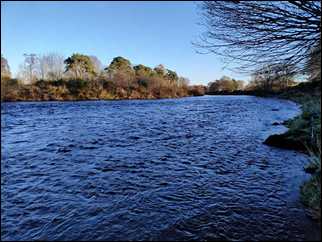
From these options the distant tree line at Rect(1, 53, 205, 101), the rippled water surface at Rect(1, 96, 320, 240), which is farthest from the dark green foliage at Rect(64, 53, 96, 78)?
the rippled water surface at Rect(1, 96, 320, 240)

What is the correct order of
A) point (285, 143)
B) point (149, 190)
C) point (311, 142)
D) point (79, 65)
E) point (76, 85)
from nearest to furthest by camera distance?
point (149, 190) → point (311, 142) → point (285, 143) → point (76, 85) → point (79, 65)

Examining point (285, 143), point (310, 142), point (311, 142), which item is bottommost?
point (285, 143)

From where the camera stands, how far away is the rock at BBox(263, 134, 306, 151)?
30.1 feet

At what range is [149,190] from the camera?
219 inches

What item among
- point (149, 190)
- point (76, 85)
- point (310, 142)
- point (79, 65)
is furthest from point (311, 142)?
point (79, 65)

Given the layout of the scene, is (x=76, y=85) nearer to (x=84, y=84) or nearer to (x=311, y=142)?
(x=84, y=84)

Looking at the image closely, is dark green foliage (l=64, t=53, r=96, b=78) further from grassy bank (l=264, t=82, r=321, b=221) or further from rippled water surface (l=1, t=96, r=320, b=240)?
grassy bank (l=264, t=82, r=321, b=221)

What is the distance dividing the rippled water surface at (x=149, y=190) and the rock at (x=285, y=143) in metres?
0.43

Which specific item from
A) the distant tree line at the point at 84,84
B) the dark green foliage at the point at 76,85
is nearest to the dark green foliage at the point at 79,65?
the distant tree line at the point at 84,84

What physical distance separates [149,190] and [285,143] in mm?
6293

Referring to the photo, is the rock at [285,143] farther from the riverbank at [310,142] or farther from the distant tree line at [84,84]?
the distant tree line at [84,84]

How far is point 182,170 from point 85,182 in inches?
100

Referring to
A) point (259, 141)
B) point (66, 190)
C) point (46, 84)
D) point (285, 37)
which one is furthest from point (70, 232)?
point (46, 84)

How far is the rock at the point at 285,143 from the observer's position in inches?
361
